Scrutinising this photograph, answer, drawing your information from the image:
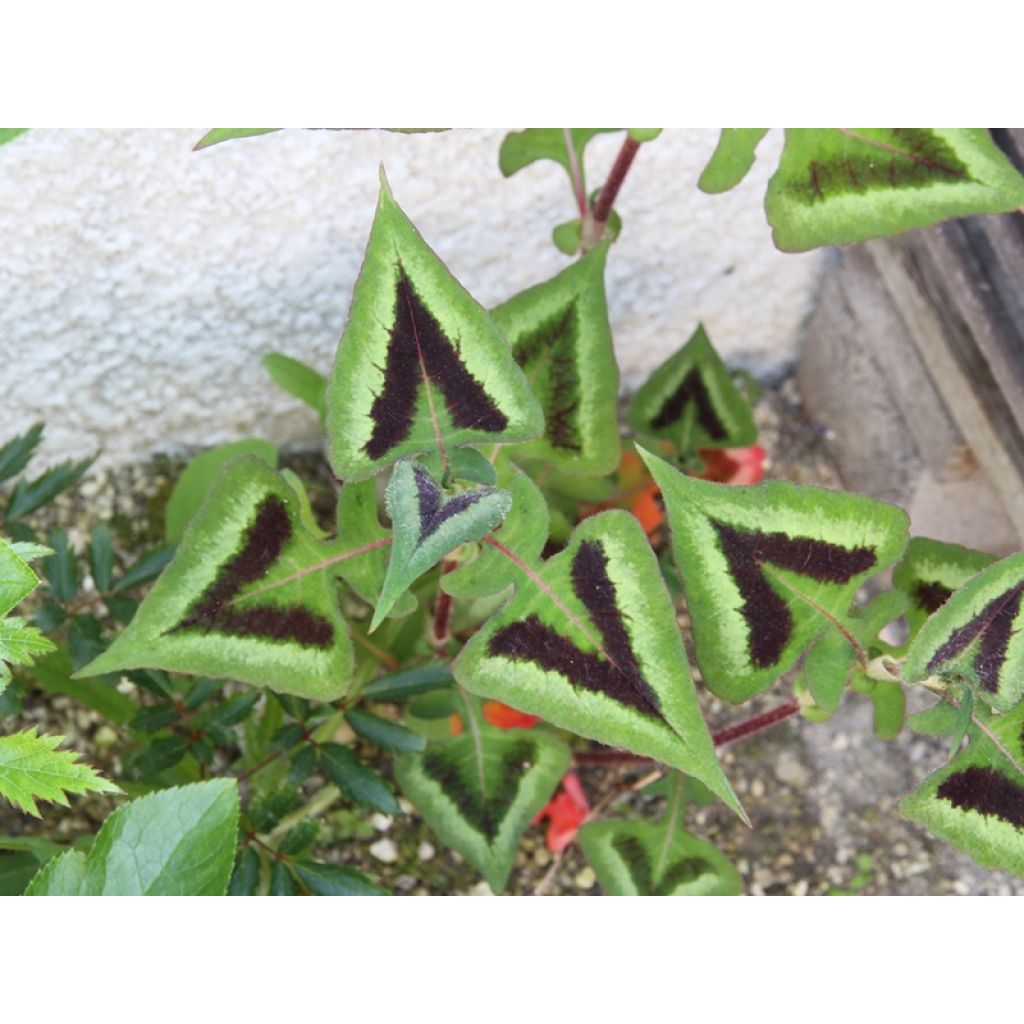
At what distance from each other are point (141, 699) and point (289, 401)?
1.21 ft

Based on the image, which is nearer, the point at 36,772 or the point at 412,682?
the point at 36,772

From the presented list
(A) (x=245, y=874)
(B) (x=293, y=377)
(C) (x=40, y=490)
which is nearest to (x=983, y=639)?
(A) (x=245, y=874)

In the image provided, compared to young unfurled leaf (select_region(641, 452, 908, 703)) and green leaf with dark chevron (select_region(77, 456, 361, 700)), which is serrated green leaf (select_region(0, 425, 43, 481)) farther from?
young unfurled leaf (select_region(641, 452, 908, 703))

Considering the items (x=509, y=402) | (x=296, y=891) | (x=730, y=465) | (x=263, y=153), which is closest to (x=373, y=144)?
(x=263, y=153)

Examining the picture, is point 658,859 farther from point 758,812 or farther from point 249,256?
point 249,256

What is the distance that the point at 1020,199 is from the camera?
911mm

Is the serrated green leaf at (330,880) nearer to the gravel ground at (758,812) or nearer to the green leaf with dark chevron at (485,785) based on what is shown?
the green leaf with dark chevron at (485,785)

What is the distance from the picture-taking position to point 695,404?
127cm

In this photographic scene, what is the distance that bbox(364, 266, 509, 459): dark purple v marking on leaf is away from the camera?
2.53 feet

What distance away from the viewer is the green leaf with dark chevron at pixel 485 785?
3.47 feet

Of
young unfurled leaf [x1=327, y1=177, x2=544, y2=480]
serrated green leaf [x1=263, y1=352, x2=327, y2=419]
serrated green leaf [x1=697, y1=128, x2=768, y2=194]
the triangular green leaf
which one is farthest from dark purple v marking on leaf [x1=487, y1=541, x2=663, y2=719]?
serrated green leaf [x1=263, y1=352, x2=327, y2=419]

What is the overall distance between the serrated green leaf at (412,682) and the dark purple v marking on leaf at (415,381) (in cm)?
30

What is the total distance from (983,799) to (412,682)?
0.46 meters

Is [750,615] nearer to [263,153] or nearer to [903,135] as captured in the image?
[903,135]
